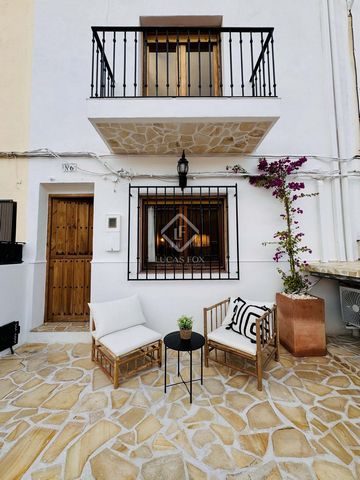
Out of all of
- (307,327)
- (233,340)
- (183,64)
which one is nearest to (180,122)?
(183,64)

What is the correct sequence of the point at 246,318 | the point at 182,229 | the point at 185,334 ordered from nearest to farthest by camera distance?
the point at 185,334 < the point at 246,318 < the point at 182,229

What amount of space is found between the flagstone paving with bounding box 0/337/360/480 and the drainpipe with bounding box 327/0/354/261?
1.79 meters

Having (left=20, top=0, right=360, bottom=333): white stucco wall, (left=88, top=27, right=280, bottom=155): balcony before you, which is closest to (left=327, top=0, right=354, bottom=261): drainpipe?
(left=20, top=0, right=360, bottom=333): white stucco wall

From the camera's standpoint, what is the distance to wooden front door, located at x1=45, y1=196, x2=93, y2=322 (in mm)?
3875

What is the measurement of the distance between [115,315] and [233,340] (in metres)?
1.50

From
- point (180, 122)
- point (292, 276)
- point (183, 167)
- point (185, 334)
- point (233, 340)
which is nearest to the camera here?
point (185, 334)

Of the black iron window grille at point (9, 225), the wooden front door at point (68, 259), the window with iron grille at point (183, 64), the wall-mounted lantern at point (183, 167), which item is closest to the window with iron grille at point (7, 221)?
the black iron window grille at point (9, 225)

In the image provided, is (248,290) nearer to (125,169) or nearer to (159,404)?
(159,404)

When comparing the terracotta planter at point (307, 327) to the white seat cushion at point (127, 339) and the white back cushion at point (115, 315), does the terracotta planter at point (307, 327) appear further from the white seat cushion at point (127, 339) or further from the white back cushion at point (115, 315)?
the white back cushion at point (115, 315)

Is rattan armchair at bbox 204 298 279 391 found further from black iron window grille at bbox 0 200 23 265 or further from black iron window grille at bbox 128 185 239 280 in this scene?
black iron window grille at bbox 0 200 23 265

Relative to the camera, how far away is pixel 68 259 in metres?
3.93

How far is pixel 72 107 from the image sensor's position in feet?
12.3

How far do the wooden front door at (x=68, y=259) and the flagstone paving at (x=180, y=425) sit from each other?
1235 mm

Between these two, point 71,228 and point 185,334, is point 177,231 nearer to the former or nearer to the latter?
point 185,334
